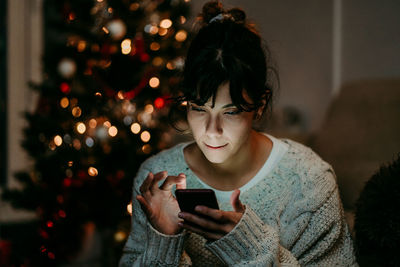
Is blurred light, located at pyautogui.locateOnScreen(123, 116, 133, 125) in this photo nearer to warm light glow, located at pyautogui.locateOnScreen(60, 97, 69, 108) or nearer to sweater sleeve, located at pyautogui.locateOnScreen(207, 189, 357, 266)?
warm light glow, located at pyautogui.locateOnScreen(60, 97, 69, 108)

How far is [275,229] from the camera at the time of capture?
1021mm

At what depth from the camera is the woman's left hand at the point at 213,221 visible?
0.83 metres

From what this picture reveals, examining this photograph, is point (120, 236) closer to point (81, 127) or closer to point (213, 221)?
point (81, 127)

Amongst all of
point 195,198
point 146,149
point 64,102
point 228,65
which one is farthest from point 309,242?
point 64,102

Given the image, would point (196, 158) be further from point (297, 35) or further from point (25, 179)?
point (297, 35)

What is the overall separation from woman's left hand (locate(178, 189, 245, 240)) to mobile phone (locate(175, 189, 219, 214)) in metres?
0.01

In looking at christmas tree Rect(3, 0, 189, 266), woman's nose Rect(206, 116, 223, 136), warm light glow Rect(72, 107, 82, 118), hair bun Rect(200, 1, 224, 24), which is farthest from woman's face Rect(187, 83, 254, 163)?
warm light glow Rect(72, 107, 82, 118)

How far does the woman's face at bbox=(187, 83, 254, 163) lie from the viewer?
3.05 feet

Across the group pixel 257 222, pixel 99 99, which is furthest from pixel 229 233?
pixel 99 99

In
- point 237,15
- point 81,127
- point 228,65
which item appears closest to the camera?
point 228,65

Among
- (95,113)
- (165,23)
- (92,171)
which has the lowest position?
(92,171)

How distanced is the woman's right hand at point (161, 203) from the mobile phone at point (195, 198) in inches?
3.8

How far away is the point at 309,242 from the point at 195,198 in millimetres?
349

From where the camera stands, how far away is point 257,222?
897mm
